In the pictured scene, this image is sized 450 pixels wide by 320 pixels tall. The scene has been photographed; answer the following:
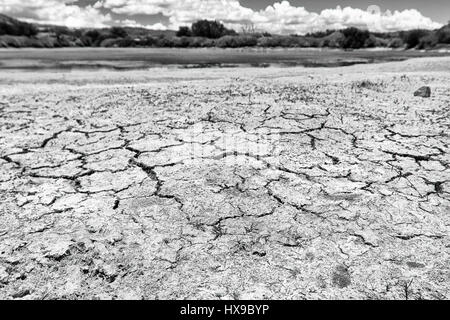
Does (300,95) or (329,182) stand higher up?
(300,95)

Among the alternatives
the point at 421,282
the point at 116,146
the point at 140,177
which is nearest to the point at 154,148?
the point at 116,146

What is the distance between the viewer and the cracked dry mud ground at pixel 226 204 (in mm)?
1970

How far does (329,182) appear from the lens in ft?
10.3

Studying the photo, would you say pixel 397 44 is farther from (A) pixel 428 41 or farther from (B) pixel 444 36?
(B) pixel 444 36

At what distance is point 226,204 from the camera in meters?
2.79

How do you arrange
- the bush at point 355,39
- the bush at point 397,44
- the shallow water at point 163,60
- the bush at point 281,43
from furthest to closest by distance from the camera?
1. the bush at point 281,43
2. the bush at point 355,39
3. the bush at point 397,44
4. the shallow water at point 163,60

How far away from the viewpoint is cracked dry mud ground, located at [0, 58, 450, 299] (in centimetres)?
197

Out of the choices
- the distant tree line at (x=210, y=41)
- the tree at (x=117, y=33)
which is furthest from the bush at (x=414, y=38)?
the tree at (x=117, y=33)

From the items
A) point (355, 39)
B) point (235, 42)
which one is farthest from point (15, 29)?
point (355, 39)

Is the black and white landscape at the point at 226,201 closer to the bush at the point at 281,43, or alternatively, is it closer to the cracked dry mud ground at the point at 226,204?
the cracked dry mud ground at the point at 226,204

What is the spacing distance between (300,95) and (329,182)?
3.55 metres

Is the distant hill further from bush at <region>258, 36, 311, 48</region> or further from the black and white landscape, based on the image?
the black and white landscape
